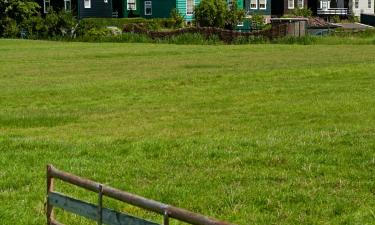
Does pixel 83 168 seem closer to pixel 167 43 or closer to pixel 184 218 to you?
pixel 184 218

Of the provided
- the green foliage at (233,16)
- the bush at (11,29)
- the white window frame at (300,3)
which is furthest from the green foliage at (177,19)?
the white window frame at (300,3)

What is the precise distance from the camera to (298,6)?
93.0m

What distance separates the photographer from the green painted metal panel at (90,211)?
5328 mm

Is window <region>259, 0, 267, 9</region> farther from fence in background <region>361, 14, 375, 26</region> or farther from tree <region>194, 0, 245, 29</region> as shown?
tree <region>194, 0, 245, 29</region>

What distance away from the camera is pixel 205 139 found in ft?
42.0

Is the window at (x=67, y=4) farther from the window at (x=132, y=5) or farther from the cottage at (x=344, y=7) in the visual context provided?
the cottage at (x=344, y=7)

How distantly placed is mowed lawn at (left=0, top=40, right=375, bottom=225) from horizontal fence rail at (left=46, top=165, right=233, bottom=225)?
4.86 ft

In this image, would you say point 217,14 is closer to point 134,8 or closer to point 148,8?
point 148,8

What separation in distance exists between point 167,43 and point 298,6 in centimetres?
4181

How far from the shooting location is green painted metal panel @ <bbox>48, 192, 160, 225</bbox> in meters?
5.33

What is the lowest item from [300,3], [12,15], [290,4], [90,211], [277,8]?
[90,211]

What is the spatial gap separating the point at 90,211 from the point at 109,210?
290 mm

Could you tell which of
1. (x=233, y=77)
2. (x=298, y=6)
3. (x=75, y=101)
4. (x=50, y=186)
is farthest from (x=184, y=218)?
(x=298, y=6)

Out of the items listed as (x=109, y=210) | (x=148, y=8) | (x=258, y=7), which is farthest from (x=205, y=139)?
(x=258, y=7)
